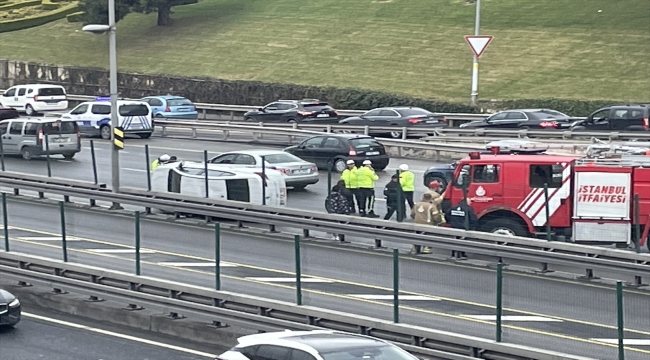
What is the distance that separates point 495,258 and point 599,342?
26.7 feet

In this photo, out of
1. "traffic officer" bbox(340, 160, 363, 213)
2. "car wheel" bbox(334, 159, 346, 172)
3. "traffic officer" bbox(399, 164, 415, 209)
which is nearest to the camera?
"traffic officer" bbox(399, 164, 415, 209)

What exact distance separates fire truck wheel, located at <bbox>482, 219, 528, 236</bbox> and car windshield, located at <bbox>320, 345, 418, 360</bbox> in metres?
11.2

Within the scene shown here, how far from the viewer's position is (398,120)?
43438 millimetres

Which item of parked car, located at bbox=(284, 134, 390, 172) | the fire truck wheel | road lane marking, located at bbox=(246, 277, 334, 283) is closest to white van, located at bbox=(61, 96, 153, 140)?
parked car, located at bbox=(284, 134, 390, 172)

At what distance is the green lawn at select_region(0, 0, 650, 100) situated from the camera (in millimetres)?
55562

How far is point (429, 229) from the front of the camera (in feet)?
77.7

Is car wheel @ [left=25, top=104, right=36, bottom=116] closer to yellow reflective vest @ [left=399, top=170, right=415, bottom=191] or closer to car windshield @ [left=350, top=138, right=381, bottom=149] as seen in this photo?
car windshield @ [left=350, top=138, right=381, bottom=149]

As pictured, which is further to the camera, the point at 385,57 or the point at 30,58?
the point at 30,58

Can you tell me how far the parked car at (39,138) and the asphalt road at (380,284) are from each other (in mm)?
13779

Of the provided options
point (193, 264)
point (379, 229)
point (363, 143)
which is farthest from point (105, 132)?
point (193, 264)

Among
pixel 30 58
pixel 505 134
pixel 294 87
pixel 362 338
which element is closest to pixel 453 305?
pixel 362 338

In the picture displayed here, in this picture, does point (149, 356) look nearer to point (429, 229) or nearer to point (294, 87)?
point (429, 229)

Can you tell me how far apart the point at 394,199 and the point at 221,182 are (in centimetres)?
481

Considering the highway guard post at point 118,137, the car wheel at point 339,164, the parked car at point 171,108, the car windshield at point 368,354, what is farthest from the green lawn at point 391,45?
the car windshield at point 368,354
